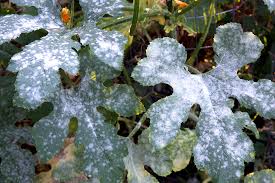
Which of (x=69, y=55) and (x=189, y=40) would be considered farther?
(x=189, y=40)

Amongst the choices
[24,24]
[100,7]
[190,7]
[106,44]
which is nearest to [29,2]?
[24,24]

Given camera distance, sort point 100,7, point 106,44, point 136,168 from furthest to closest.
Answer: point 136,168
point 100,7
point 106,44

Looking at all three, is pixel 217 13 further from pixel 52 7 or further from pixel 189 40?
pixel 52 7

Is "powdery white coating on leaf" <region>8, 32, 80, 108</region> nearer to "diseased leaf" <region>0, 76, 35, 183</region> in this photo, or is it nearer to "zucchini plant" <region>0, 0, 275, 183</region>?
"zucchini plant" <region>0, 0, 275, 183</region>

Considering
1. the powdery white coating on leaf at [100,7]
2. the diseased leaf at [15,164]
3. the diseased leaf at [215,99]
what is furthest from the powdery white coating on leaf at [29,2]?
the diseased leaf at [15,164]

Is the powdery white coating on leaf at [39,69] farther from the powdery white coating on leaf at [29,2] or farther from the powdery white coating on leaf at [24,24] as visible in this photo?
the powdery white coating on leaf at [29,2]

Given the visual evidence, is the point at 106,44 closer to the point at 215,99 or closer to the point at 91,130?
the point at 91,130

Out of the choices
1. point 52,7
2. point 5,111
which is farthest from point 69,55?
point 5,111

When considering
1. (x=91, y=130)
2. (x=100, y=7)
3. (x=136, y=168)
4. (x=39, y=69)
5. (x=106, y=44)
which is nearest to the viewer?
(x=39, y=69)
